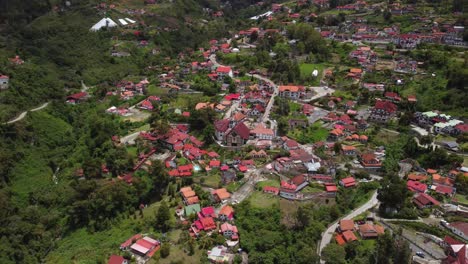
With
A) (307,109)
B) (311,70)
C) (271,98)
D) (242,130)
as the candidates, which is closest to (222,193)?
(242,130)

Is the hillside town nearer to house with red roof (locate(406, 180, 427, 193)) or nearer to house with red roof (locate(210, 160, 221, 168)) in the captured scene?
house with red roof (locate(406, 180, 427, 193))

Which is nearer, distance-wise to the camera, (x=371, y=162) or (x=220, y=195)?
(x=220, y=195)

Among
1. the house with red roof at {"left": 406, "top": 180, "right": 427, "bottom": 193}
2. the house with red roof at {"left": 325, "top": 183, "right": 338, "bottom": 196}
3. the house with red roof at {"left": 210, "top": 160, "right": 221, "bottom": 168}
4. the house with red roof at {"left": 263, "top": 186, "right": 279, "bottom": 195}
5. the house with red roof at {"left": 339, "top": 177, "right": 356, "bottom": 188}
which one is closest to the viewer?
the house with red roof at {"left": 406, "top": 180, "right": 427, "bottom": 193}

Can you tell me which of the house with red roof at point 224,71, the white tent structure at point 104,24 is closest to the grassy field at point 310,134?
the house with red roof at point 224,71

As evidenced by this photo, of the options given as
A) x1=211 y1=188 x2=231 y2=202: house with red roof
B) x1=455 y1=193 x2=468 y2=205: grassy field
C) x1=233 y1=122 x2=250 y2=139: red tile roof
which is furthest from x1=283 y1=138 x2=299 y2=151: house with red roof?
x1=455 y1=193 x2=468 y2=205: grassy field

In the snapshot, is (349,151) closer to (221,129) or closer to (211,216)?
(221,129)
